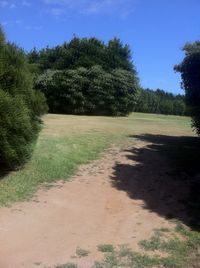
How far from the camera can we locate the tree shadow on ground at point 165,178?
11.8 metres

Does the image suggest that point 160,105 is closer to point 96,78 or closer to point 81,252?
point 96,78

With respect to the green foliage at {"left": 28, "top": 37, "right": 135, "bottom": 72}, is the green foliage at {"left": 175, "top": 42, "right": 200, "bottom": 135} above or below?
below

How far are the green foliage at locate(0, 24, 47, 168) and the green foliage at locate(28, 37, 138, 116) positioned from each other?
A: 15370 millimetres

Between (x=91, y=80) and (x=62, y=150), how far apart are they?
1548 cm

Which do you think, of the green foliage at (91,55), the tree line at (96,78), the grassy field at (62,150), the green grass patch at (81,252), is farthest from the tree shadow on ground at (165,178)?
the green foliage at (91,55)

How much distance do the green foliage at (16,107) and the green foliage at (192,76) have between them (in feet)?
22.2

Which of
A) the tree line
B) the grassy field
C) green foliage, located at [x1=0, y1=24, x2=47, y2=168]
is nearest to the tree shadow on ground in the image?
the grassy field

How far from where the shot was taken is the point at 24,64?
44.4 ft

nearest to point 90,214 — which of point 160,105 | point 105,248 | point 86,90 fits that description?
point 105,248

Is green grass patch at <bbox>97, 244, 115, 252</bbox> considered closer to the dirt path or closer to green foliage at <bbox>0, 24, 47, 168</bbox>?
the dirt path

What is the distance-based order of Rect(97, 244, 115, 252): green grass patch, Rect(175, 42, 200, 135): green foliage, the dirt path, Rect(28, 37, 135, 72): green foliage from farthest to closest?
Rect(28, 37, 135, 72): green foliage < Rect(175, 42, 200, 135): green foliage < Rect(97, 244, 115, 252): green grass patch < the dirt path

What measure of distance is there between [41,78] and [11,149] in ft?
60.6

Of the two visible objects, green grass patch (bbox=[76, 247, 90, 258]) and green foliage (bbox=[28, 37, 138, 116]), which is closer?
green grass patch (bbox=[76, 247, 90, 258])

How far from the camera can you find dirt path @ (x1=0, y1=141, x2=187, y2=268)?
905cm
